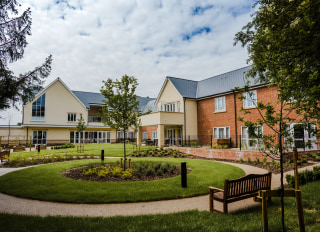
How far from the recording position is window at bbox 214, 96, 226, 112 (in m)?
22.3

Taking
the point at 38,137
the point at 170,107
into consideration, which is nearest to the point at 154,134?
the point at 170,107

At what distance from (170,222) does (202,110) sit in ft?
69.1

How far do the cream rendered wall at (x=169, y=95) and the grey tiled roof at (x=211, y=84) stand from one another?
59 cm

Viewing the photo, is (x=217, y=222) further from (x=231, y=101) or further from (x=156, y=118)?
(x=156, y=118)

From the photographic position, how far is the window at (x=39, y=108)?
33812 millimetres

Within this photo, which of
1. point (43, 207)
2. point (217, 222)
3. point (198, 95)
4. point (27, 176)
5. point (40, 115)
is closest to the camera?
point (217, 222)

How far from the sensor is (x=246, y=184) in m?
5.77

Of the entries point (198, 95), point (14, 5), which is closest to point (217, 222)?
point (14, 5)

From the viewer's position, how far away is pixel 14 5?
6.66 m

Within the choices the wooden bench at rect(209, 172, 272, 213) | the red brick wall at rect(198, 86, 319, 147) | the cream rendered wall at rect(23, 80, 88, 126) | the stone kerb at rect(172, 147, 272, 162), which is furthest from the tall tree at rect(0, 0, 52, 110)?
the cream rendered wall at rect(23, 80, 88, 126)

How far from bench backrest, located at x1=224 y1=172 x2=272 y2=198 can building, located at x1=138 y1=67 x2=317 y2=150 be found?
1385cm

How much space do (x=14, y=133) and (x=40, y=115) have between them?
5.99 metres

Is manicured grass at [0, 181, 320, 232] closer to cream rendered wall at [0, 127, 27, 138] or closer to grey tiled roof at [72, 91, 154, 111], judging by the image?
cream rendered wall at [0, 127, 27, 138]

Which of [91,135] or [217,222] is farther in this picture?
[91,135]
